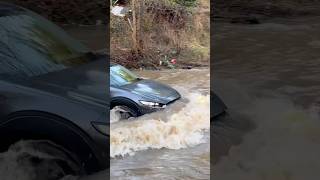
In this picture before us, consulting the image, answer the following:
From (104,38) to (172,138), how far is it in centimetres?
165

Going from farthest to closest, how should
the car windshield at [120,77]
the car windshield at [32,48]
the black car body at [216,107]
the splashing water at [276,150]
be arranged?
the black car body at [216,107], the car windshield at [120,77], the splashing water at [276,150], the car windshield at [32,48]

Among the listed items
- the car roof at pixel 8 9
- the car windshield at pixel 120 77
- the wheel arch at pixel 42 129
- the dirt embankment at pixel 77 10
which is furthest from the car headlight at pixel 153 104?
the dirt embankment at pixel 77 10

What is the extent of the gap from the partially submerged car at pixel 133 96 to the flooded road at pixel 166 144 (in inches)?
2.5

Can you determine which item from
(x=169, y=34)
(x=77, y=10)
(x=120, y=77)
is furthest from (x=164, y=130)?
(x=77, y=10)

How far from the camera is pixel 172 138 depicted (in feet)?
13.3

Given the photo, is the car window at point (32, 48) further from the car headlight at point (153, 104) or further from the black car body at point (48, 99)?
the car headlight at point (153, 104)

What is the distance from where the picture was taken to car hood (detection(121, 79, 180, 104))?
4105 mm

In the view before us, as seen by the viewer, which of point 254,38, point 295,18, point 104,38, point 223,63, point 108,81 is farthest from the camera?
point 295,18

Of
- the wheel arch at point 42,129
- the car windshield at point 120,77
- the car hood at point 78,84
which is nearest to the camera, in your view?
the wheel arch at point 42,129

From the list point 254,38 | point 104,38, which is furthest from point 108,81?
point 254,38

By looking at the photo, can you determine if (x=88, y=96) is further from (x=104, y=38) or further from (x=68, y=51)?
(x=104, y=38)

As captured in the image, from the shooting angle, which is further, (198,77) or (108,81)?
(198,77)

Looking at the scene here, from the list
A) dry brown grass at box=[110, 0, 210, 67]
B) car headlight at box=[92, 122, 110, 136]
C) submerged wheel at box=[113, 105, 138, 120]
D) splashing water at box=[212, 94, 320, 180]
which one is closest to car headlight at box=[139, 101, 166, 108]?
submerged wheel at box=[113, 105, 138, 120]

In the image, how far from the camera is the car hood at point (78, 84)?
318 centimetres
